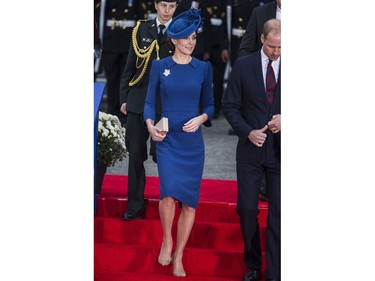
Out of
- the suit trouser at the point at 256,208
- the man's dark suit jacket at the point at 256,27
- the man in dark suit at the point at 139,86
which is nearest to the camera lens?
the suit trouser at the point at 256,208

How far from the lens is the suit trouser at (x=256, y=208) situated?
Answer: 698 cm

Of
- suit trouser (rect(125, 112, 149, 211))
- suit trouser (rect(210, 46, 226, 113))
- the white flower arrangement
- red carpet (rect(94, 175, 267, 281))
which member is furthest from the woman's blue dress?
suit trouser (rect(210, 46, 226, 113))

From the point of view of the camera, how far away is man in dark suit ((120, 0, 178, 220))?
7718 millimetres

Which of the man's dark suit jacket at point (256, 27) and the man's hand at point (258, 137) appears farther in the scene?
the man's dark suit jacket at point (256, 27)

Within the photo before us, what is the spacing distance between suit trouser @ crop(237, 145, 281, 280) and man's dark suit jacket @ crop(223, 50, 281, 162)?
5 centimetres

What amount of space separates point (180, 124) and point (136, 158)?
82 centimetres

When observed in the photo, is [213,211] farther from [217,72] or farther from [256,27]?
[217,72]

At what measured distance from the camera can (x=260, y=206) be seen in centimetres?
793

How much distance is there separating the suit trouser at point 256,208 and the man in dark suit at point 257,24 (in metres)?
1.07

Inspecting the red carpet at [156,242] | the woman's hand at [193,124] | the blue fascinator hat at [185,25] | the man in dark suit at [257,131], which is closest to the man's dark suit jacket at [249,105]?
the man in dark suit at [257,131]

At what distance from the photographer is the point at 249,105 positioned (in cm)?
702

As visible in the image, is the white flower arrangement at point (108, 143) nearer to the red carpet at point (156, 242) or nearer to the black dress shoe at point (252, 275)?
the red carpet at point (156, 242)
